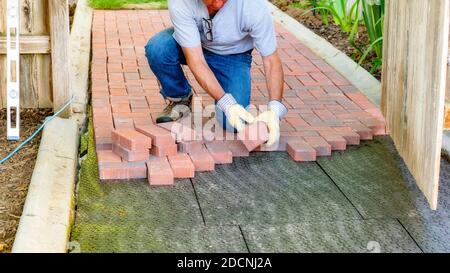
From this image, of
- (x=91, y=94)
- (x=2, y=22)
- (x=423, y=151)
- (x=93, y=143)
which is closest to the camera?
(x=423, y=151)

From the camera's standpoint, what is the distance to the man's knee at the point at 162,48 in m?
5.20

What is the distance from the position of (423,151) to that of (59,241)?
168 cm

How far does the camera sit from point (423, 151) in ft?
13.1

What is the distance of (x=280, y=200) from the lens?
425 cm

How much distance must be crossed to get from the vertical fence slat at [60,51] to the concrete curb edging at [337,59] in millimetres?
2030

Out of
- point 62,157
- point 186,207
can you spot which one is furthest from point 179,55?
point 186,207

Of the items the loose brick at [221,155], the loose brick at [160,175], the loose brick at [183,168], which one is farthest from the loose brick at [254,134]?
the loose brick at [160,175]

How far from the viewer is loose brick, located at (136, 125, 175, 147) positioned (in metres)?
4.64

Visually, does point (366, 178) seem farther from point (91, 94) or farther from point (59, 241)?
point (91, 94)

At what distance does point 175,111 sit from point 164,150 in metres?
0.69

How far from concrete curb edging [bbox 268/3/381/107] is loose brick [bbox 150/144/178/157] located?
169 cm

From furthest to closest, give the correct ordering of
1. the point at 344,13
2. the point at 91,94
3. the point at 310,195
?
the point at 344,13
the point at 91,94
the point at 310,195

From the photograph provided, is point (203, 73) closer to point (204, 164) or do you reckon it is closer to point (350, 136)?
point (204, 164)

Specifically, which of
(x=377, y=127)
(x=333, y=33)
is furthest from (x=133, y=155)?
(x=333, y=33)
